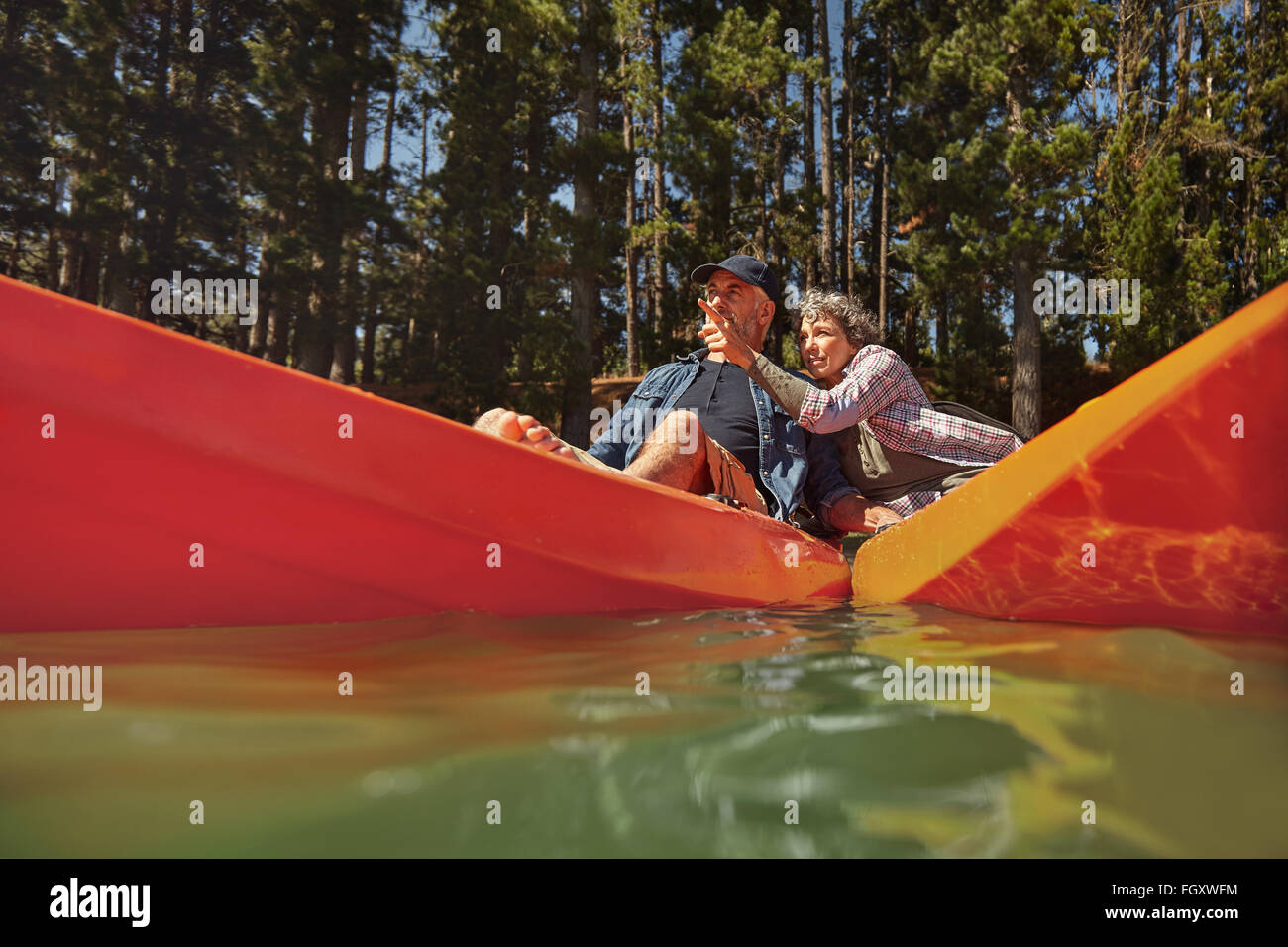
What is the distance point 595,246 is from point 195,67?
26.9 feet

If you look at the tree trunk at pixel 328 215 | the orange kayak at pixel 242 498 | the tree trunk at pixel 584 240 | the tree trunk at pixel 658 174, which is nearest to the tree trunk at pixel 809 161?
the tree trunk at pixel 658 174

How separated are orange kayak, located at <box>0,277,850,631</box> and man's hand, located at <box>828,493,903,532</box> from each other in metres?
1.08

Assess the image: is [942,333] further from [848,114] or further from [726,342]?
[726,342]

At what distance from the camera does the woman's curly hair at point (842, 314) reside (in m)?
3.04

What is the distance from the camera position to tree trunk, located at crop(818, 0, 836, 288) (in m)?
13.8

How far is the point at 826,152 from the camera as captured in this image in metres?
14.9

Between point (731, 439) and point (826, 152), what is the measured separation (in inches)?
542

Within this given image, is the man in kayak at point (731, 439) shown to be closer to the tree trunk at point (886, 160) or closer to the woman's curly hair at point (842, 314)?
the woman's curly hair at point (842, 314)

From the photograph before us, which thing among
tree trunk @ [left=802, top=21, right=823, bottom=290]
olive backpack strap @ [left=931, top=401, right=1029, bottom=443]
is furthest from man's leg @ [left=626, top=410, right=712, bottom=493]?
tree trunk @ [left=802, top=21, right=823, bottom=290]

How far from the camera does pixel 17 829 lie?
2.94 feet

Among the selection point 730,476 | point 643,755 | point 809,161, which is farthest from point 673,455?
point 809,161
